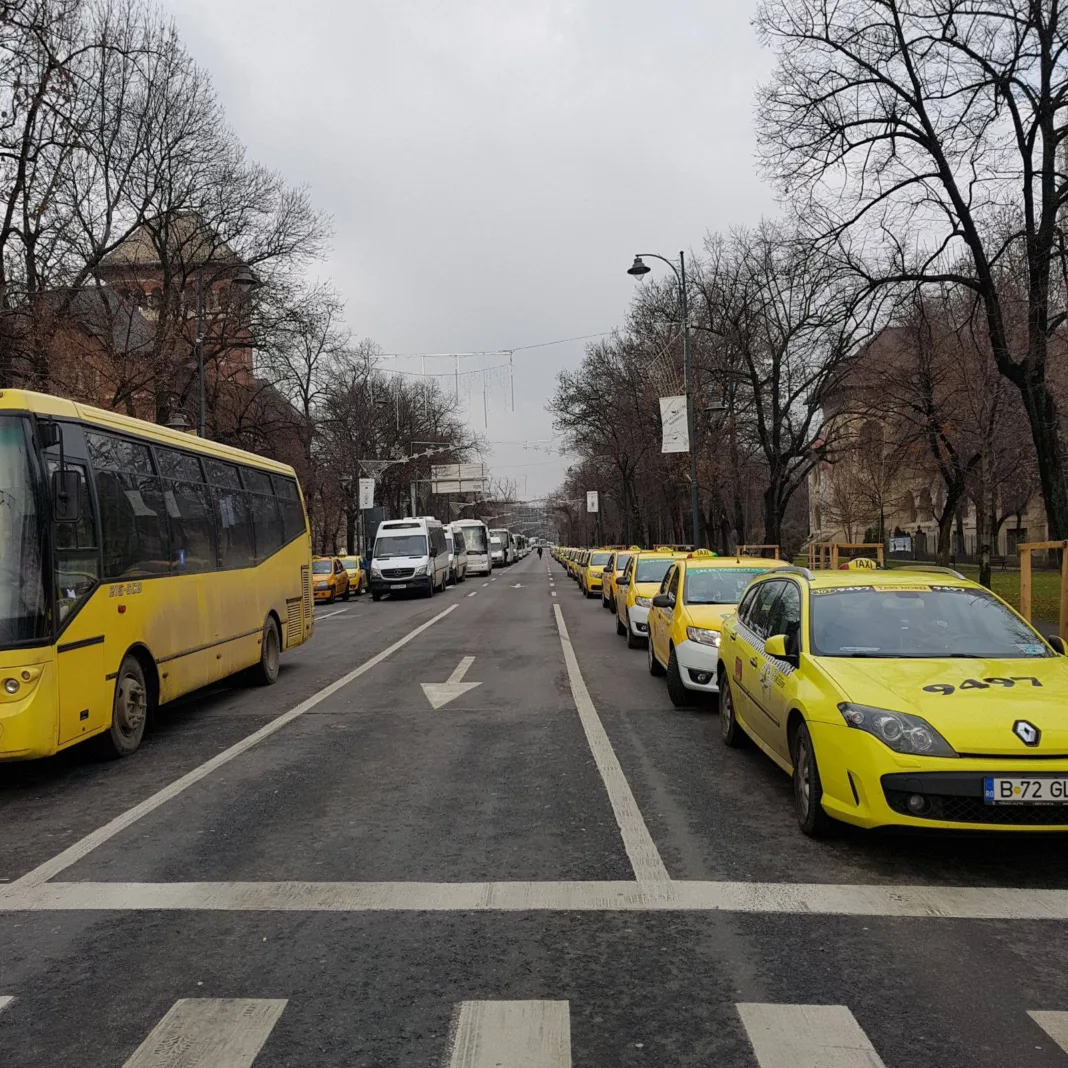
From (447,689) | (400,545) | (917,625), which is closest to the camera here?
(917,625)

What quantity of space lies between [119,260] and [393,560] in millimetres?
12712

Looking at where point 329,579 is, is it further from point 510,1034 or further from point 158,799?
→ point 510,1034

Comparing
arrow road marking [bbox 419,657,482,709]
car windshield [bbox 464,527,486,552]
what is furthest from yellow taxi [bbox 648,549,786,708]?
car windshield [bbox 464,527,486,552]

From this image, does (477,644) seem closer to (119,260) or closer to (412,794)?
(412,794)

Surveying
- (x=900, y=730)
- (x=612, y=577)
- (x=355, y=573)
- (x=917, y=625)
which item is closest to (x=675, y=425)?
(x=612, y=577)

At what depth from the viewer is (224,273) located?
30578 millimetres

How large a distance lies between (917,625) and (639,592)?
1010 centimetres

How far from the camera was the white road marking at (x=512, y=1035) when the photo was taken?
325 cm

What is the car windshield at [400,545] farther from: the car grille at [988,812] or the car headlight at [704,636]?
the car grille at [988,812]

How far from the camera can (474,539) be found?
59375mm

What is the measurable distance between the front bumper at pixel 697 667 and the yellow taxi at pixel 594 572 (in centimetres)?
2170

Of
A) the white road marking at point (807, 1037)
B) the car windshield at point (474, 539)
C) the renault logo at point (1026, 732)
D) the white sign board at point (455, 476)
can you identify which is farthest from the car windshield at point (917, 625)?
the white sign board at point (455, 476)

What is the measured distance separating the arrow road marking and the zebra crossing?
23.0ft

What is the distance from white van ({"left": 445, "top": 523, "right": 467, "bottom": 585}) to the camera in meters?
45.8
